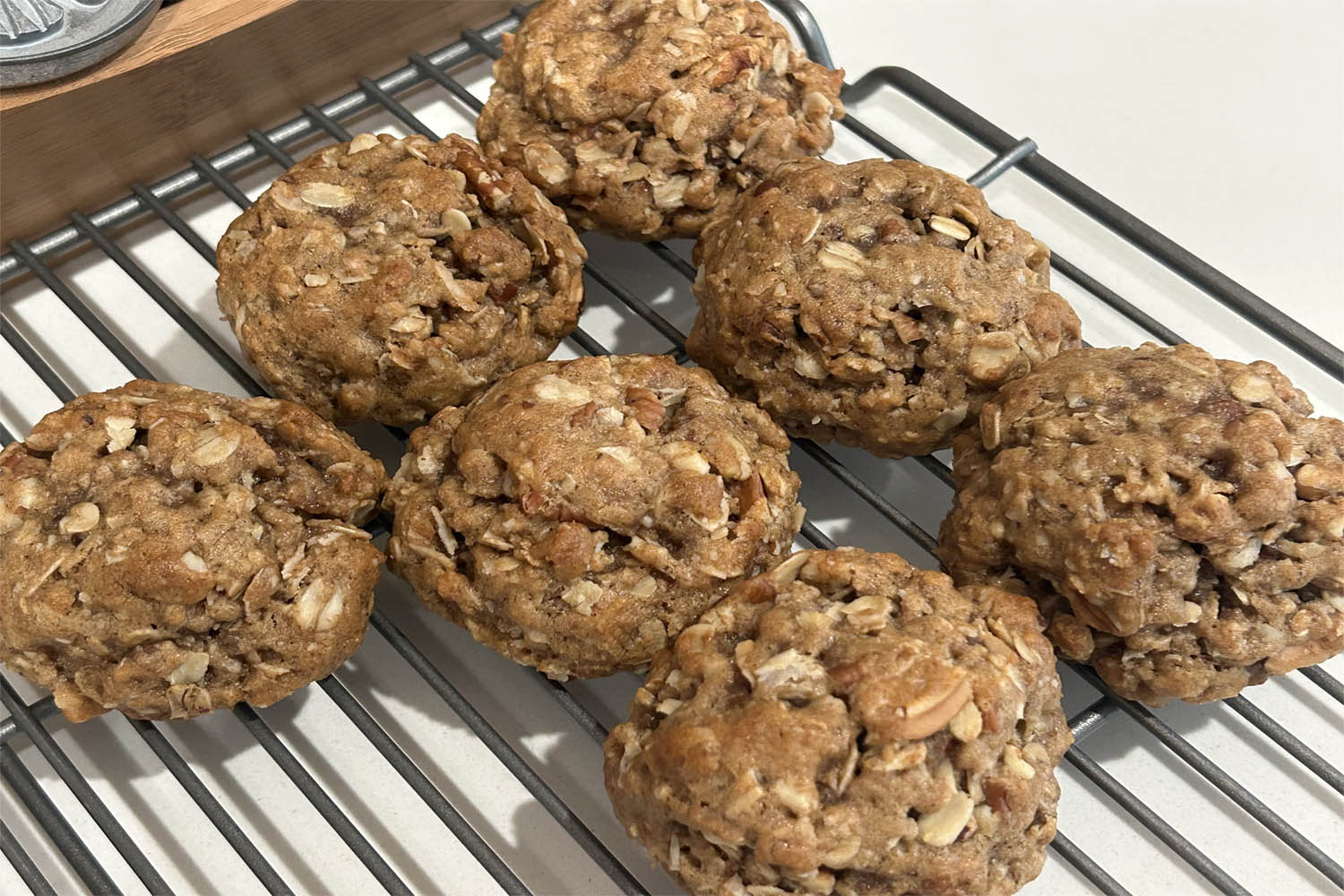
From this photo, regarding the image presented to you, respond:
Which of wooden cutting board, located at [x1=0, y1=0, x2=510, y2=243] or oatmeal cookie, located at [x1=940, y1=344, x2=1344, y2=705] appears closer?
oatmeal cookie, located at [x1=940, y1=344, x2=1344, y2=705]

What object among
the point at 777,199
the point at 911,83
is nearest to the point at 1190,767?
the point at 777,199

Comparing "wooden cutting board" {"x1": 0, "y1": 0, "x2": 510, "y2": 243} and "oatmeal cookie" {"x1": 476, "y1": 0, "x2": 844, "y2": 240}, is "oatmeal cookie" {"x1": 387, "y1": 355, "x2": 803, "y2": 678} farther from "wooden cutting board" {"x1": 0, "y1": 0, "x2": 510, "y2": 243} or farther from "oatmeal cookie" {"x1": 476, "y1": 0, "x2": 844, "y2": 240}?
"wooden cutting board" {"x1": 0, "y1": 0, "x2": 510, "y2": 243}

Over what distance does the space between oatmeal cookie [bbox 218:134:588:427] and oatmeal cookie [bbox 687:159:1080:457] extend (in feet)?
0.97

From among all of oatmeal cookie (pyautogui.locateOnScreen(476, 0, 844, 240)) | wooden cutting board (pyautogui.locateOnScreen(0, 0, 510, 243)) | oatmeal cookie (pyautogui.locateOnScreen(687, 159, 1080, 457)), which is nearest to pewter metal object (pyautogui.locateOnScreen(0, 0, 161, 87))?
wooden cutting board (pyautogui.locateOnScreen(0, 0, 510, 243))

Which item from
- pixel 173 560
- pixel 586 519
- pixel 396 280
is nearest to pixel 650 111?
pixel 396 280

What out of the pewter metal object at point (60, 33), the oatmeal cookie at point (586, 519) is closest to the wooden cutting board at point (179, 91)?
the pewter metal object at point (60, 33)

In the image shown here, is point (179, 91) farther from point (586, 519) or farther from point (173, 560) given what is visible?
point (586, 519)

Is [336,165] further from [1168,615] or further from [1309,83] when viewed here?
[1309,83]

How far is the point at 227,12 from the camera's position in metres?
2.10

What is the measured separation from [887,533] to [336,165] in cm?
109

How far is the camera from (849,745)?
126 cm

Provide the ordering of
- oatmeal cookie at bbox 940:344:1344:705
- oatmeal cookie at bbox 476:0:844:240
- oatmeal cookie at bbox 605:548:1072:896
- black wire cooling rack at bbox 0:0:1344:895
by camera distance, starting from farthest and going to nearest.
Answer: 1. oatmeal cookie at bbox 476:0:844:240
2. black wire cooling rack at bbox 0:0:1344:895
3. oatmeal cookie at bbox 940:344:1344:705
4. oatmeal cookie at bbox 605:548:1072:896

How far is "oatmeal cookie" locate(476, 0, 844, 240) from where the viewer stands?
1.80m

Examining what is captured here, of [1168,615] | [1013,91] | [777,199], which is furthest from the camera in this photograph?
[1013,91]
